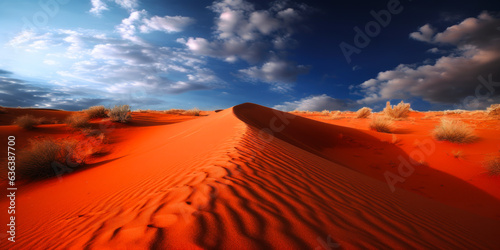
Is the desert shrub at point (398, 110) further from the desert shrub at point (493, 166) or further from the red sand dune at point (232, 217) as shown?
the red sand dune at point (232, 217)

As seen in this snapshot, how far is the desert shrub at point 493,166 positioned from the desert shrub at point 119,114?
18.0 metres

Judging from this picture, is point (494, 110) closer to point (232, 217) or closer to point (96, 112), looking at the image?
point (232, 217)

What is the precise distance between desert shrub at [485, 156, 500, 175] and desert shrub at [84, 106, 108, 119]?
20.3 meters

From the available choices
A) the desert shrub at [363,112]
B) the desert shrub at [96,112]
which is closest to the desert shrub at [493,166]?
the desert shrub at [363,112]

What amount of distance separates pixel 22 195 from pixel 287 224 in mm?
6041

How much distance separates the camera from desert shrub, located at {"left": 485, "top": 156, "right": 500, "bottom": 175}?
5.81 metres

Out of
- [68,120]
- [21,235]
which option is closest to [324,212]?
[21,235]

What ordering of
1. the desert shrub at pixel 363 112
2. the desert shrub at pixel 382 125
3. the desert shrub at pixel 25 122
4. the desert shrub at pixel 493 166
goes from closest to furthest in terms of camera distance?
the desert shrub at pixel 493 166 → the desert shrub at pixel 25 122 → the desert shrub at pixel 382 125 → the desert shrub at pixel 363 112

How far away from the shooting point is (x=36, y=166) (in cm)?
524

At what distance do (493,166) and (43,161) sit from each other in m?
13.6

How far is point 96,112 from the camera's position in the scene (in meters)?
14.0

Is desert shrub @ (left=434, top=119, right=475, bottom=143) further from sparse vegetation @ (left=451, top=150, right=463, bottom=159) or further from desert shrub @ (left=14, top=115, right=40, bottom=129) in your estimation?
desert shrub @ (left=14, top=115, right=40, bottom=129)

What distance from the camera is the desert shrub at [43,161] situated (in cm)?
518

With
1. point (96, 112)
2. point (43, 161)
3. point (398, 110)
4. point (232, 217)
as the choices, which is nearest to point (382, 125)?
point (398, 110)
